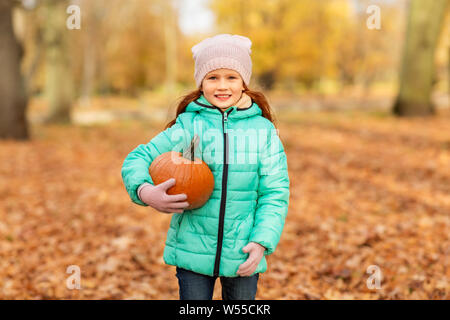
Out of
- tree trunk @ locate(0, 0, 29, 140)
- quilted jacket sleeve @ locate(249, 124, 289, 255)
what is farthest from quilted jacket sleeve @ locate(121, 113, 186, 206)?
tree trunk @ locate(0, 0, 29, 140)

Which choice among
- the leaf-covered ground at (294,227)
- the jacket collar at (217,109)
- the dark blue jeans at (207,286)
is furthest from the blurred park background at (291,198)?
the dark blue jeans at (207,286)

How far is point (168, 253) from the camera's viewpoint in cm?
235

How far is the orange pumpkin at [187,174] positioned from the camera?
2.11m

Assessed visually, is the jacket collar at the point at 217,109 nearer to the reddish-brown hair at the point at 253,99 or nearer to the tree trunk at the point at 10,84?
the reddish-brown hair at the point at 253,99

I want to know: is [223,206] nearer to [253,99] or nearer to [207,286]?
[207,286]

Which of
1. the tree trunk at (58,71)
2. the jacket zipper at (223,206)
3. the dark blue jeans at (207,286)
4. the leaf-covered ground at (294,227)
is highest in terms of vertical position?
the tree trunk at (58,71)

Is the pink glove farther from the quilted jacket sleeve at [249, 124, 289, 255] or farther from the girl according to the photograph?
the quilted jacket sleeve at [249, 124, 289, 255]

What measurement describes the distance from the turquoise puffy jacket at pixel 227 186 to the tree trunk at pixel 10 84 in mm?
11591

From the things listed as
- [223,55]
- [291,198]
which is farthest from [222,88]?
[291,198]

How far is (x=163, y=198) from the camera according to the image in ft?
6.64

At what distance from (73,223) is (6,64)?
25.6 ft

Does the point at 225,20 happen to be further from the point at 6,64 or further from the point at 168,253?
the point at 168,253

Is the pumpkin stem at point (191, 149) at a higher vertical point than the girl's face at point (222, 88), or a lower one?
lower

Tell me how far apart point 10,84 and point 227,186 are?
39.1ft
